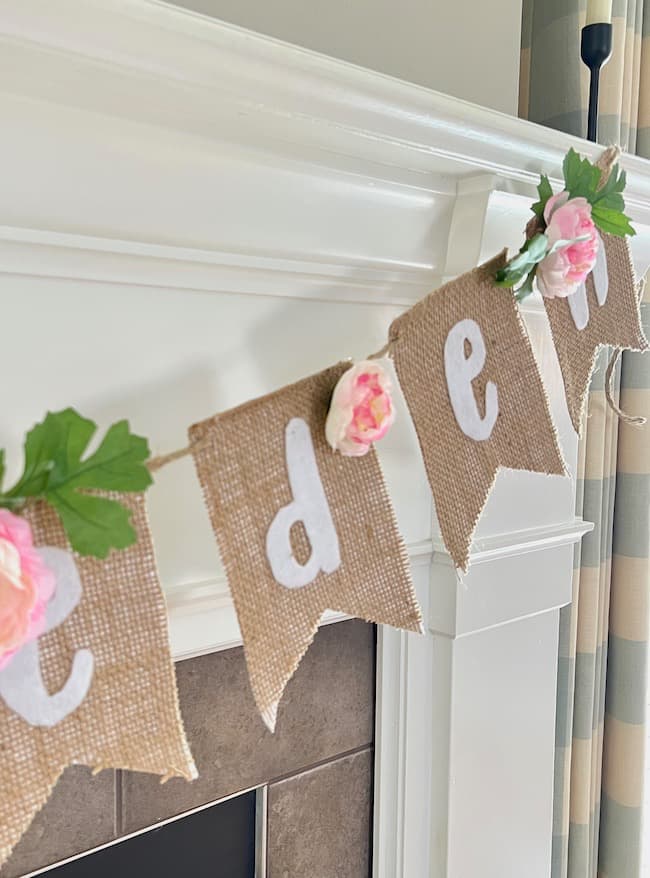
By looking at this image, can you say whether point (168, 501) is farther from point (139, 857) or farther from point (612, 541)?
point (612, 541)

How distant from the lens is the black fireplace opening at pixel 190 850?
2.60ft

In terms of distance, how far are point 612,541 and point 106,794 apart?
2.98ft

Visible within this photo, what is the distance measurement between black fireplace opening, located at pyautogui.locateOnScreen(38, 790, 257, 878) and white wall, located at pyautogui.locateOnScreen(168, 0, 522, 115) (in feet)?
2.75

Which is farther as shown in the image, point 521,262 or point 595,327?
point 595,327

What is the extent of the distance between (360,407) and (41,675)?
0.27 meters

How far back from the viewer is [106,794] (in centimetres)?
76

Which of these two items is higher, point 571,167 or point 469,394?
Result: point 571,167

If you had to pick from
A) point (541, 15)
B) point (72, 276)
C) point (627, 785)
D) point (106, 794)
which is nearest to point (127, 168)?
point (72, 276)

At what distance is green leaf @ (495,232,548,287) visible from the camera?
28.7 inches

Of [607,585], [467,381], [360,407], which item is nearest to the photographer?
[360,407]

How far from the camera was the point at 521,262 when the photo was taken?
729 millimetres

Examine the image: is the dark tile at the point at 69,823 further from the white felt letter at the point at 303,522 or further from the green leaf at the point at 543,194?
the green leaf at the point at 543,194

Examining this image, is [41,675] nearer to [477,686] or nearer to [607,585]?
[477,686]

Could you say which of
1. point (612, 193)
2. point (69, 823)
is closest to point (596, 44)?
point (612, 193)
